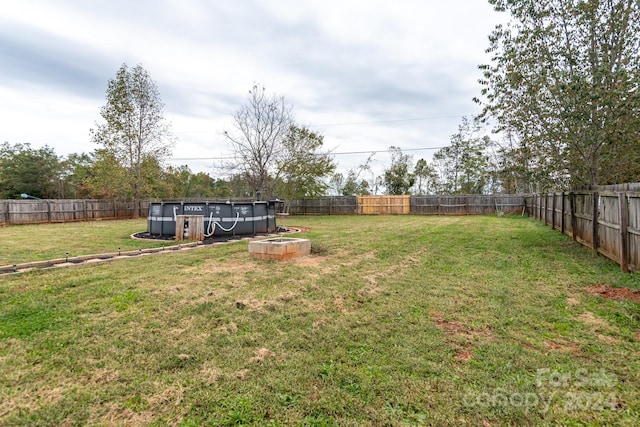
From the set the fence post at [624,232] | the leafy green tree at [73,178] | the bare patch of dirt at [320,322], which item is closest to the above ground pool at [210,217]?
the bare patch of dirt at [320,322]

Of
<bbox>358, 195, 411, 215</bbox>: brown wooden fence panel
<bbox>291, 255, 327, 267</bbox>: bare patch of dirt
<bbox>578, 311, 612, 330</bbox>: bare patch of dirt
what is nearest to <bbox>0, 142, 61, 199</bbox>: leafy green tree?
<bbox>358, 195, 411, 215</bbox>: brown wooden fence panel

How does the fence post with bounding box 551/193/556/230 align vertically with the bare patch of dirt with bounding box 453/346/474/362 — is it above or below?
above

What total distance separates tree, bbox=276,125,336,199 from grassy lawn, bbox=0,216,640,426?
48.8ft

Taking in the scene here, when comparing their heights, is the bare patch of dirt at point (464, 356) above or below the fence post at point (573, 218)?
below

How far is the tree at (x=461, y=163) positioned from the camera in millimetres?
28031

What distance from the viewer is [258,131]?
17.9m

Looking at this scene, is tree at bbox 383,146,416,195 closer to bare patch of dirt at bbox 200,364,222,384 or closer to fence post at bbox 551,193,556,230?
fence post at bbox 551,193,556,230

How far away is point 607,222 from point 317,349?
19.9 ft

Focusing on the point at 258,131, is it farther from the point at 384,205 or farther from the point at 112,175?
the point at 384,205

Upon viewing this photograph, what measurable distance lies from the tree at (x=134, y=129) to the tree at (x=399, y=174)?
18.9 metres

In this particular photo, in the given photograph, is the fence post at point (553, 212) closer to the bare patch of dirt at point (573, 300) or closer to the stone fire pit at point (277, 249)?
the bare patch of dirt at point (573, 300)

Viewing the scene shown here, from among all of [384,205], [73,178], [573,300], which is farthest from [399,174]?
[73,178]

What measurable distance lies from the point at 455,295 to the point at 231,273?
3.19 meters

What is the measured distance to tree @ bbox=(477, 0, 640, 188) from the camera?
593 cm
